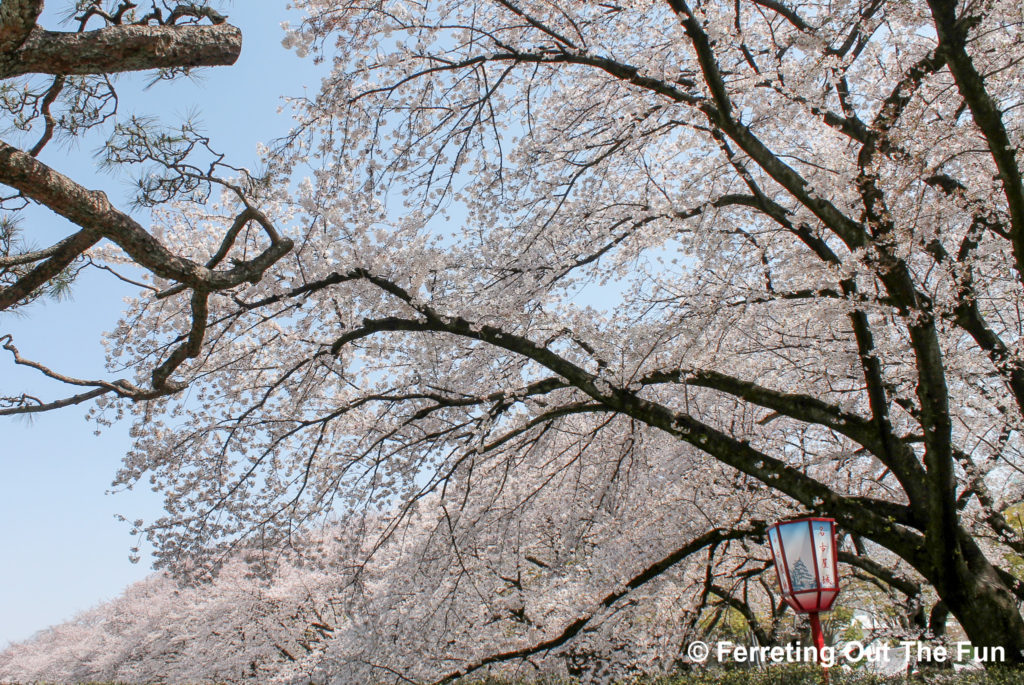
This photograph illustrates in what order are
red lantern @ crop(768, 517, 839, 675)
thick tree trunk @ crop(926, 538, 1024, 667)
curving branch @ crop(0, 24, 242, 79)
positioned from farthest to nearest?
thick tree trunk @ crop(926, 538, 1024, 667) → red lantern @ crop(768, 517, 839, 675) → curving branch @ crop(0, 24, 242, 79)

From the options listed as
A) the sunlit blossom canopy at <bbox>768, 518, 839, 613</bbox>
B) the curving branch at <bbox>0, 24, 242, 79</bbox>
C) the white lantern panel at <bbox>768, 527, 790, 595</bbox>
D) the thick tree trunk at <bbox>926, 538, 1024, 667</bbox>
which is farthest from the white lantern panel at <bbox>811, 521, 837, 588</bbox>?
the curving branch at <bbox>0, 24, 242, 79</bbox>

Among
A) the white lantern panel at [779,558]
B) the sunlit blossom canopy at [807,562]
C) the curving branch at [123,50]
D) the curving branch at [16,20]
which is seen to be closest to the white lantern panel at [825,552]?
the sunlit blossom canopy at [807,562]

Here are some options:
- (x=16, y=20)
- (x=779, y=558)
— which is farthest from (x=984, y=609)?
(x=16, y=20)

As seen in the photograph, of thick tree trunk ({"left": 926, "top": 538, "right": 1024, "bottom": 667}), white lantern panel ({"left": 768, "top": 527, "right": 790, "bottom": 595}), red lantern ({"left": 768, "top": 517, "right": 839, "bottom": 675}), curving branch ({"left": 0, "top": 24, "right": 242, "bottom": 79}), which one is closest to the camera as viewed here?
curving branch ({"left": 0, "top": 24, "right": 242, "bottom": 79})

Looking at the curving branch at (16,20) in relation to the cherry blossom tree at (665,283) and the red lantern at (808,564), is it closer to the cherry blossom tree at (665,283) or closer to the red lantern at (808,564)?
the cherry blossom tree at (665,283)

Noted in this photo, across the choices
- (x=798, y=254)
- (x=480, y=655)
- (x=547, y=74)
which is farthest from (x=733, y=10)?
(x=480, y=655)

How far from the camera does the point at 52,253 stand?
3145 mm

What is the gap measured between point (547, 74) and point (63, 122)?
12.0ft

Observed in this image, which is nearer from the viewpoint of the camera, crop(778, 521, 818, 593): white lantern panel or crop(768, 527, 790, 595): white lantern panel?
crop(778, 521, 818, 593): white lantern panel

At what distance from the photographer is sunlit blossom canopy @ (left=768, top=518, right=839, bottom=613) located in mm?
3924

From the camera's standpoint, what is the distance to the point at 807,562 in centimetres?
400

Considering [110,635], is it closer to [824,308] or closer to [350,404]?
[350,404]

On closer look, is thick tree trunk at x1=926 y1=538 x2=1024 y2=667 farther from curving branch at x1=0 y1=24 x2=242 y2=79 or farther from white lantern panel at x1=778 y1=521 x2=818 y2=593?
curving branch at x1=0 y1=24 x2=242 y2=79

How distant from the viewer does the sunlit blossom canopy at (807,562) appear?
392 centimetres
